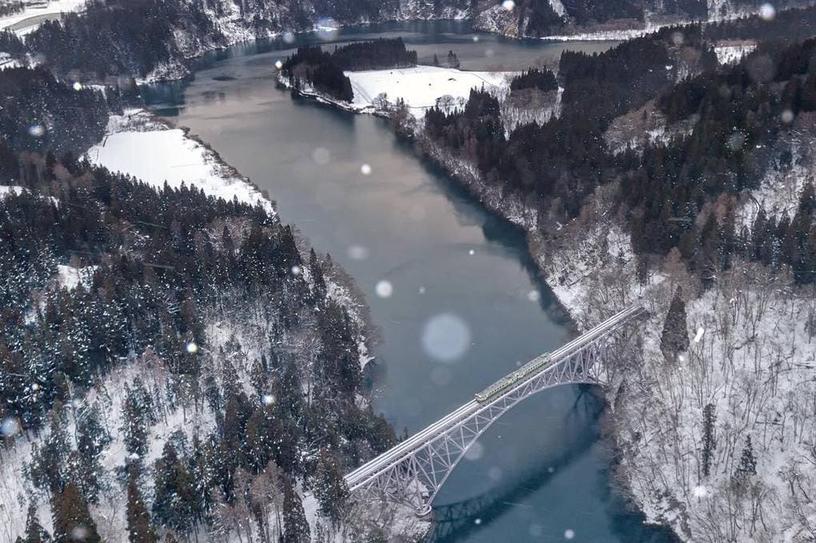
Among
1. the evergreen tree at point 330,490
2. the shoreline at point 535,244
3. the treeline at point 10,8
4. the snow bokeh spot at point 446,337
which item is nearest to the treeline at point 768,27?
the shoreline at point 535,244

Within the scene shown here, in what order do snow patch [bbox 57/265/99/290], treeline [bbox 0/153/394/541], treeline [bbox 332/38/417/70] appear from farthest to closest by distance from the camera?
1. treeline [bbox 332/38/417/70]
2. snow patch [bbox 57/265/99/290]
3. treeline [bbox 0/153/394/541]

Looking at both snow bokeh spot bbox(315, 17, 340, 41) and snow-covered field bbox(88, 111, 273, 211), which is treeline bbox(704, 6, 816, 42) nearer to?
snow-covered field bbox(88, 111, 273, 211)

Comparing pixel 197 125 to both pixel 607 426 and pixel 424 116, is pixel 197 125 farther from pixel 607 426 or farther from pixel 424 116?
pixel 607 426

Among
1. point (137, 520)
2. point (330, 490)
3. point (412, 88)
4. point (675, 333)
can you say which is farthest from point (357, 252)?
point (412, 88)

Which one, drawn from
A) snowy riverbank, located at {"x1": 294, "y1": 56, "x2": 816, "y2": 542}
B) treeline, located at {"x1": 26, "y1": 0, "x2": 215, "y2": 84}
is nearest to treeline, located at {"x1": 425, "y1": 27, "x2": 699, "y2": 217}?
snowy riverbank, located at {"x1": 294, "y1": 56, "x2": 816, "y2": 542}

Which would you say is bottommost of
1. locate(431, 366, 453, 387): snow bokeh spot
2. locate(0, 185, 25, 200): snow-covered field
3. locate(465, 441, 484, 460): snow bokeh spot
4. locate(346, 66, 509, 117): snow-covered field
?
locate(465, 441, 484, 460): snow bokeh spot

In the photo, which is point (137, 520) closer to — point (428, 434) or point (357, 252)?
point (428, 434)

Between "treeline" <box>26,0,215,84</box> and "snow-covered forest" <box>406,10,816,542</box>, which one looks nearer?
"snow-covered forest" <box>406,10,816,542</box>
